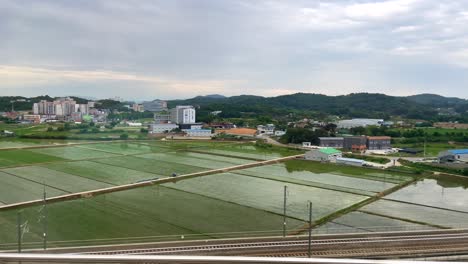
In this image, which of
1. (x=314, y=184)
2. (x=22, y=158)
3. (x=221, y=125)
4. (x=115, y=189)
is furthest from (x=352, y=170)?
(x=221, y=125)

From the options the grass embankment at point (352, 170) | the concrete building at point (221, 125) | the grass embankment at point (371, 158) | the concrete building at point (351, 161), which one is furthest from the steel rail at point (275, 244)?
the concrete building at point (221, 125)

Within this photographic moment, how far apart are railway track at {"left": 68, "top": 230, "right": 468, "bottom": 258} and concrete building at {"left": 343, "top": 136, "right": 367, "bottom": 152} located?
13.6 metres

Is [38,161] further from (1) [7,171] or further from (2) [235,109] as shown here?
(2) [235,109]

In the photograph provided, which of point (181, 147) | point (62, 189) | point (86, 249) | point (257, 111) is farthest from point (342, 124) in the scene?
point (86, 249)

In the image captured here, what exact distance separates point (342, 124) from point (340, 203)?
24.6m

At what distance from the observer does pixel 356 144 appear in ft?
62.6

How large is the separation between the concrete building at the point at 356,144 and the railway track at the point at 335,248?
535 inches

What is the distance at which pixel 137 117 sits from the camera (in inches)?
1404

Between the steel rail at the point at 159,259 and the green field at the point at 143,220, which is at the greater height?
the steel rail at the point at 159,259

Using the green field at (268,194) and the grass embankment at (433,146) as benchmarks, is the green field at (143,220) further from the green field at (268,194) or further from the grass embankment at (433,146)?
the grass embankment at (433,146)

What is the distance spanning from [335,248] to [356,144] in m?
14.7

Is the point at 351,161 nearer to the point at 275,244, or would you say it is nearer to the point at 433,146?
the point at 433,146

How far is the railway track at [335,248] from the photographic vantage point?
503 centimetres

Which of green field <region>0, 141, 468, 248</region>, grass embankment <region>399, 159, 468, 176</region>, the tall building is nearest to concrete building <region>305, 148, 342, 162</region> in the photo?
green field <region>0, 141, 468, 248</region>
